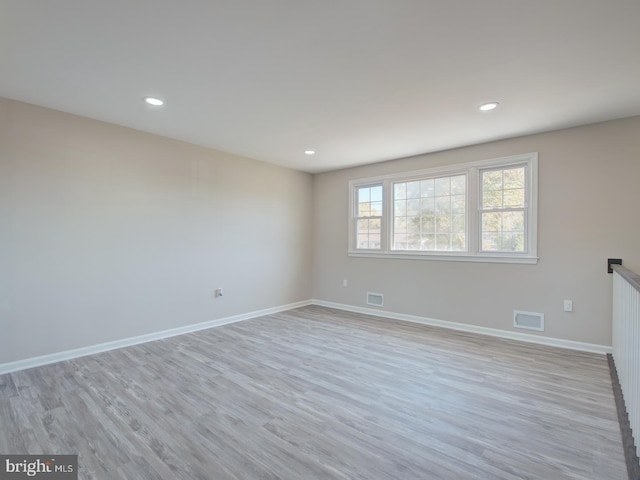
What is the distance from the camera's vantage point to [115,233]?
144 inches

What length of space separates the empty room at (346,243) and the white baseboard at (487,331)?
0.09 feet

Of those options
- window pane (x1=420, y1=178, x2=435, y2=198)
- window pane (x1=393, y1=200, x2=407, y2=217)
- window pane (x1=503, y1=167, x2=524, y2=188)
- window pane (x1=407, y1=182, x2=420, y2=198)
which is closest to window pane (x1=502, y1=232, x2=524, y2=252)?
window pane (x1=503, y1=167, x2=524, y2=188)

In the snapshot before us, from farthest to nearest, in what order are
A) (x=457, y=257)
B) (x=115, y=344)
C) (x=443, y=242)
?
(x=443, y=242)
(x=457, y=257)
(x=115, y=344)

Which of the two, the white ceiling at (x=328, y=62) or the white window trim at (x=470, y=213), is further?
the white window trim at (x=470, y=213)

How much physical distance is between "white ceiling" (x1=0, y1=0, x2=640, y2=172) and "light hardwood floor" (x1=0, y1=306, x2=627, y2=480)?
2.55 meters

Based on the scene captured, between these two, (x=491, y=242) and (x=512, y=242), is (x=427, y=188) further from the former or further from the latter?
(x=512, y=242)

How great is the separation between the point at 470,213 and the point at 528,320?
5.00ft

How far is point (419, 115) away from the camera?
3314 mm

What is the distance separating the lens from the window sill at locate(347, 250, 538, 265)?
156 inches

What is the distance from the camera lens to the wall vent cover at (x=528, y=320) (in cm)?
385

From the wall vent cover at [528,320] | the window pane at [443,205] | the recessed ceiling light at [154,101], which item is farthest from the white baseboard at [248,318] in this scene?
the recessed ceiling light at [154,101]

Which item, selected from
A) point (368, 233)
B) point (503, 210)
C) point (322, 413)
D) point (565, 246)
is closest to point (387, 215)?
point (368, 233)

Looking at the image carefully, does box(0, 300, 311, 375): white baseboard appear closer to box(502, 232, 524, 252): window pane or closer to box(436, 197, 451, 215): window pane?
box(436, 197, 451, 215): window pane

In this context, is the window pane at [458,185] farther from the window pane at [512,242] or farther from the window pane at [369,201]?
the window pane at [369,201]
